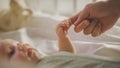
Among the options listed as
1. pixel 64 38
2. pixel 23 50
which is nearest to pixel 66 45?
pixel 64 38

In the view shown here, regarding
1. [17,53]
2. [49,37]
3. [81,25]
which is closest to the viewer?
[81,25]

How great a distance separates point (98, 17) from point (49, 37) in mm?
417

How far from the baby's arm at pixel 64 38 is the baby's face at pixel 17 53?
11 cm

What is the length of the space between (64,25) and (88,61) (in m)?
0.17

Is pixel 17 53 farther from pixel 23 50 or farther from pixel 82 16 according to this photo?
pixel 82 16

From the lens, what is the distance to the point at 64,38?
3.51 ft

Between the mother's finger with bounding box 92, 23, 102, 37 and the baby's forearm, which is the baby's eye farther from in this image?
the mother's finger with bounding box 92, 23, 102, 37

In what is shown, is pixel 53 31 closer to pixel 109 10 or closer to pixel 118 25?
pixel 118 25

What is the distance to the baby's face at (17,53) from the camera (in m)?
1.01

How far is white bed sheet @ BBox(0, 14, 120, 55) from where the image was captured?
1.13 meters

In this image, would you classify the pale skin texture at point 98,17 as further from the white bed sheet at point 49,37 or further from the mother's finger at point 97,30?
the white bed sheet at point 49,37

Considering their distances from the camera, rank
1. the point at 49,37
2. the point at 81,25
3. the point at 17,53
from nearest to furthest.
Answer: the point at 81,25 → the point at 17,53 → the point at 49,37

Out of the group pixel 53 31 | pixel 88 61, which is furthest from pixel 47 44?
pixel 88 61

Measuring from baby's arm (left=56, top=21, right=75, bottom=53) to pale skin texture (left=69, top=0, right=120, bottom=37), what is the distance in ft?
0.25
